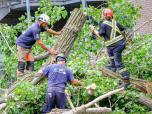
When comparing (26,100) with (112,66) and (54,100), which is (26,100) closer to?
(54,100)

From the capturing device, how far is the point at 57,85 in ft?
28.9

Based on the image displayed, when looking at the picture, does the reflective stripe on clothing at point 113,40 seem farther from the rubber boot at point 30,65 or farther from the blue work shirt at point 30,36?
the rubber boot at point 30,65

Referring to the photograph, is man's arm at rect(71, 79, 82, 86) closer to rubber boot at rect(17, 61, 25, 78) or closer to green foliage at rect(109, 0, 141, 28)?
rubber boot at rect(17, 61, 25, 78)

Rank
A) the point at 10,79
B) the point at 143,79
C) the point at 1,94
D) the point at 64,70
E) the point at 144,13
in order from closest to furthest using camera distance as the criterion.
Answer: the point at 64,70
the point at 1,94
the point at 143,79
the point at 10,79
the point at 144,13

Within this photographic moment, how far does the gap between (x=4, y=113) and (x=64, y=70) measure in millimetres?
1275

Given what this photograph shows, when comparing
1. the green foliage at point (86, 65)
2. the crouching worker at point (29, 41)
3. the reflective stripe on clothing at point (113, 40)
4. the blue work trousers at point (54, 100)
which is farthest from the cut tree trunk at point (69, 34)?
the blue work trousers at point (54, 100)

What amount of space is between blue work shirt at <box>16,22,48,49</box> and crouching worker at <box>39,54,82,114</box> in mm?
1396

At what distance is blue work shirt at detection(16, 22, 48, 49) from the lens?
398 inches

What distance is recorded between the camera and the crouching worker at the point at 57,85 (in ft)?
28.9

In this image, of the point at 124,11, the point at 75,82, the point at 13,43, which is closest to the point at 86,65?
the point at 75,82

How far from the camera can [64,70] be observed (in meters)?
8.88

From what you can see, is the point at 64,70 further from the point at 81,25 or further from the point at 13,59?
→ the point at 13,59

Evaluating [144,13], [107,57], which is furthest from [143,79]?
[144,13]

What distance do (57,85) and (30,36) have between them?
187 cm
